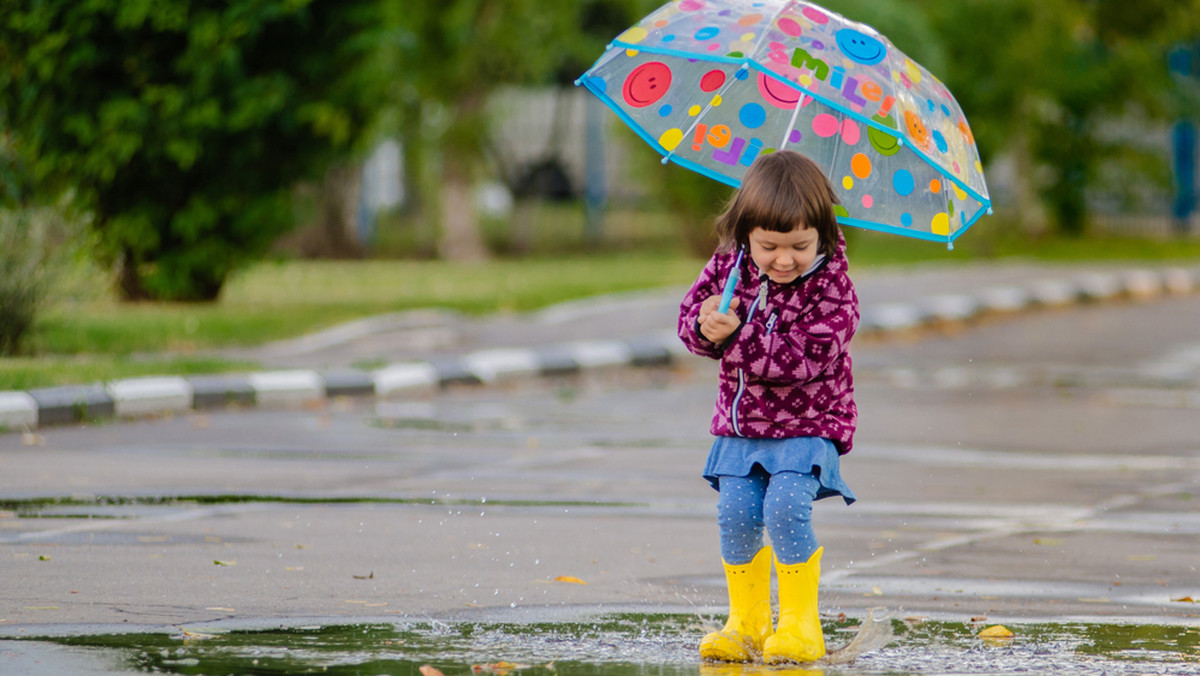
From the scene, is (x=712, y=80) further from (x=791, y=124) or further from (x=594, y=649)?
(x=594, y=649)

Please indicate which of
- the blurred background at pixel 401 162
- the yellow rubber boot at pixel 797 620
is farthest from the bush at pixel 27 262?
the yellow rubber boot at pixel 797 620

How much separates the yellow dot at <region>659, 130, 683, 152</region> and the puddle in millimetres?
1387

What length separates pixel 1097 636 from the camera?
536 centimetres

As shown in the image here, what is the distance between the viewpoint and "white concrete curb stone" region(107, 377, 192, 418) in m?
11.5

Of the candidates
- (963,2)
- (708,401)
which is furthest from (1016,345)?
(963,2)

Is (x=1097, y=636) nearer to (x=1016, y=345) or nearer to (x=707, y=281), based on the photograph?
(x=707, y=281)

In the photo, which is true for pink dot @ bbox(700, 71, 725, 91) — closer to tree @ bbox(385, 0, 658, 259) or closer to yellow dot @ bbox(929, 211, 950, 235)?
yellow dot @ bbox(929, 211, 950, 235)

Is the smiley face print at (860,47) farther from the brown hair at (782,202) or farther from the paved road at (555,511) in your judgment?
the paved road at (555,511)

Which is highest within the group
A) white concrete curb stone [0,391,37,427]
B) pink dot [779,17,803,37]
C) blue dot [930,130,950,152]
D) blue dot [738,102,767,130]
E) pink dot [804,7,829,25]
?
pink dot [804,7,829,25]

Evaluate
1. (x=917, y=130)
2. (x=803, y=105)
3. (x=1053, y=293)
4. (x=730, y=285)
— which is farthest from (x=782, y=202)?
(x=1053, y=293)

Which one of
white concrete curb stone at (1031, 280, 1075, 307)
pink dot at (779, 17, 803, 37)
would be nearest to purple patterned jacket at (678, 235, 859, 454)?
pink dot at (779, 17, 803, 37)

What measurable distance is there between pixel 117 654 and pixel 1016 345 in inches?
538

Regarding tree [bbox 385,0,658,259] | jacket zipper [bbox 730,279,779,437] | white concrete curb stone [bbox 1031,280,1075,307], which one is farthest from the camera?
tree [bbox 385,0,658,259]

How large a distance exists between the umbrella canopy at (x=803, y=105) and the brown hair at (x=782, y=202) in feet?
0.86
